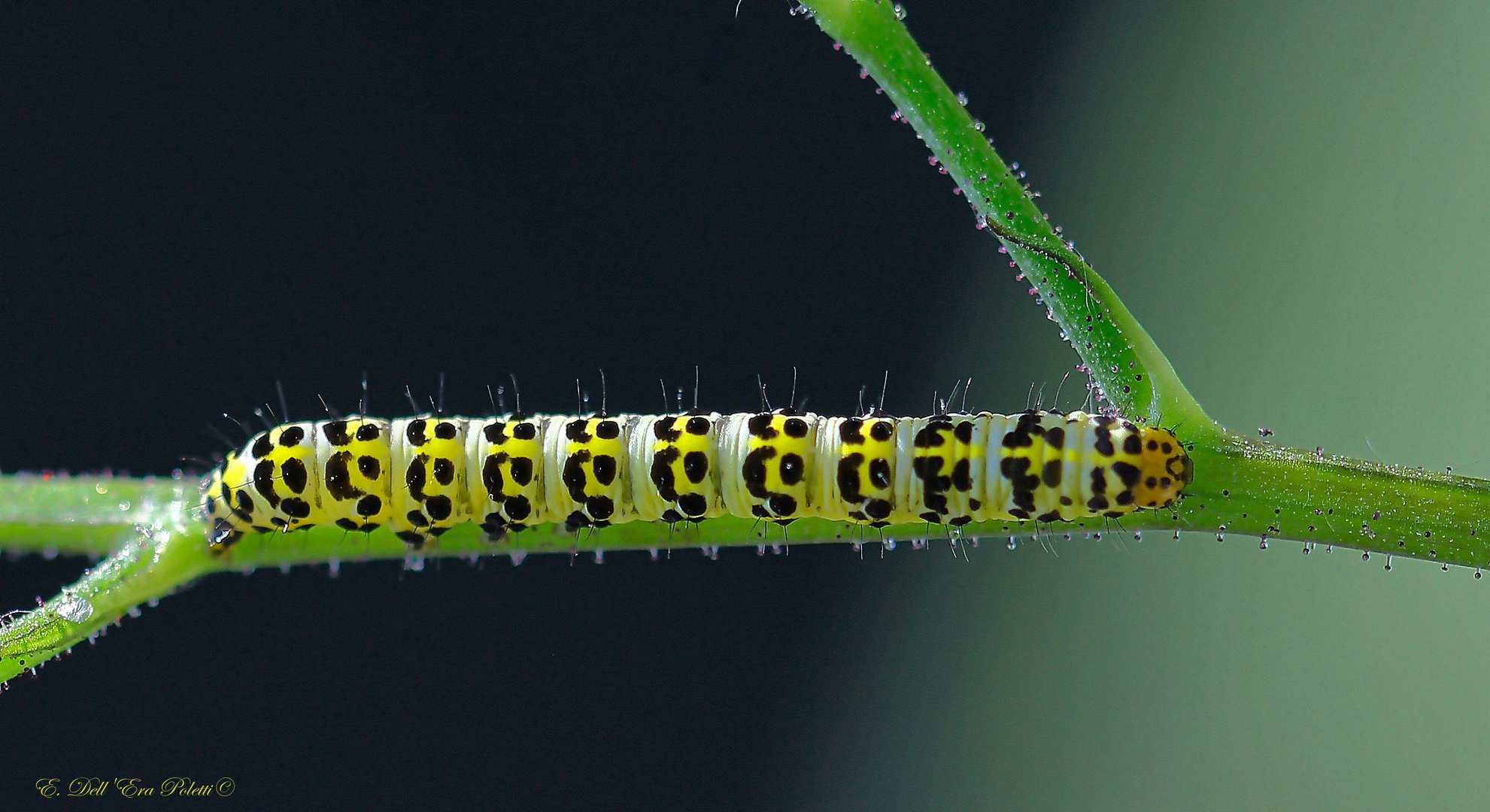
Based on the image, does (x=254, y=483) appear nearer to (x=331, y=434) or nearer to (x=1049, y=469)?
(x=331, y=434)

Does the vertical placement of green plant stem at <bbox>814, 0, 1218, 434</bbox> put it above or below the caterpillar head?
above

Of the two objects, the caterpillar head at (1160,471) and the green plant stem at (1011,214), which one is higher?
the green plant stem at (1011,214)

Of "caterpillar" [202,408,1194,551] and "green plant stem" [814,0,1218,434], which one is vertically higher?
"green plant stem" [814,0,1218,434]

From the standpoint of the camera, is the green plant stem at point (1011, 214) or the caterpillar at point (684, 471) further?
the caterpillar at point (684, 471)

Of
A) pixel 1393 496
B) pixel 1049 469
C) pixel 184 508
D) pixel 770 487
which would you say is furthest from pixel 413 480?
pixel 1393 496

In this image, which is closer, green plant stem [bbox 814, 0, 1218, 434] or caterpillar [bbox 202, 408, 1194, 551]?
green plant stem [bbox 814, 0, 1218, 434]

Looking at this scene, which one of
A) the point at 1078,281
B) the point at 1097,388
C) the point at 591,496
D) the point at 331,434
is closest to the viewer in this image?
Answer: the point at 1078,281

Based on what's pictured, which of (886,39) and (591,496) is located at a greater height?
(886,39)
